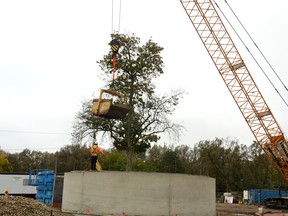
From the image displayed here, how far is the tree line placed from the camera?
2384 inches

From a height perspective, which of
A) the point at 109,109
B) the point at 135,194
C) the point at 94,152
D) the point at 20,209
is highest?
the point at 109,109

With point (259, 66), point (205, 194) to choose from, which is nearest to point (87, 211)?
point (205, 194)

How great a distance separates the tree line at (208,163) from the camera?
60.6 meters

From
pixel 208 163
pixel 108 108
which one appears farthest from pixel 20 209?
pixel 208 163

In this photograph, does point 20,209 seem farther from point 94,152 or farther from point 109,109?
point 109,109

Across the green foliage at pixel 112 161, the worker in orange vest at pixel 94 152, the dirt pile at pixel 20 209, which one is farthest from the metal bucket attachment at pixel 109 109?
the green foliage at pixel 112 161

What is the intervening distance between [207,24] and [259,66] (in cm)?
576

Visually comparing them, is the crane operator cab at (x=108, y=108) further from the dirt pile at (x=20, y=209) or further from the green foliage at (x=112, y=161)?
the green foliage at (x=112, y=161)

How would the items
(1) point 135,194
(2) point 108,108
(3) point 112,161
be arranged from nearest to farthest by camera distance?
(1) point 135,194
(2) point 108,108
(3) point 112,161

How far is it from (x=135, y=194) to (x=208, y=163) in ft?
155

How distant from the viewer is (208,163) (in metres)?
61.4

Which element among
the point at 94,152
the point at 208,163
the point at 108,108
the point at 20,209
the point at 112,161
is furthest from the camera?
the point at 112,161

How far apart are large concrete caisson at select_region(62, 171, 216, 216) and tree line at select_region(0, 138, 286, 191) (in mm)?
38119

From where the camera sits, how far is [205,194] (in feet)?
57.5
